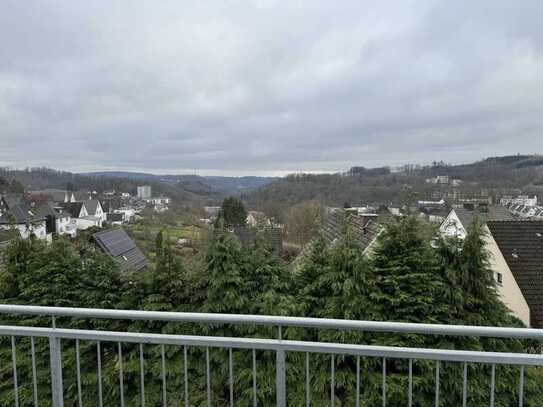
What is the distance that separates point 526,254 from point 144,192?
66.6 meters

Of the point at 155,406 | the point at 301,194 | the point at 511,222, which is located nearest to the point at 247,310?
the point at 155,406

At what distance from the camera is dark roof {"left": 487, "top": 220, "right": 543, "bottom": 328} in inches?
400

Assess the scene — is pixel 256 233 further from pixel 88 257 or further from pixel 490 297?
pixel 490 297

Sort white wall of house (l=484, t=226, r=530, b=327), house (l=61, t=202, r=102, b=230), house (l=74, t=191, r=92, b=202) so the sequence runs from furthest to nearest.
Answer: house (l=74, t=191, r=92, b=202), house (l=61, t=202, r=102, b=230), white wall of house (l=484, t=226, r=530, b=327)

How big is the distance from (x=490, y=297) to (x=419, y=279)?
3.01 ft

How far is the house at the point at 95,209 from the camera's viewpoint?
5831cm

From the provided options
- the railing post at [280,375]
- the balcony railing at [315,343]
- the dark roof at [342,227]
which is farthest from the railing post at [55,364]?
the dark roof at [342,227]

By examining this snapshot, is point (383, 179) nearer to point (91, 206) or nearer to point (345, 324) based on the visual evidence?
point (345, 324)

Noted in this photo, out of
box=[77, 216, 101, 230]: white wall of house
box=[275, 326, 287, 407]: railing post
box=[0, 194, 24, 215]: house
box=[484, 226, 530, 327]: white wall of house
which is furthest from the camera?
box=[77, 216, 101, 230]: white wall of house

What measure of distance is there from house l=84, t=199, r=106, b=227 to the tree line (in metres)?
57.8

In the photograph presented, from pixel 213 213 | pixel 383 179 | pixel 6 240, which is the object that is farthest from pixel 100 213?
pixel 6 240

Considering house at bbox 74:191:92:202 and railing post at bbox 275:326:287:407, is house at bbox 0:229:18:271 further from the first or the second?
house at bbox 74:191:92:202

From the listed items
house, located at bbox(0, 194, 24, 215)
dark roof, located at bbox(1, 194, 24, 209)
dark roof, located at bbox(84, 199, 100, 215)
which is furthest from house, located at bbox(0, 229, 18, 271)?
dark roof, located at bbox(84, 199, 100, 215)

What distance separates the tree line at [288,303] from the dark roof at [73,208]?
55069 mm
